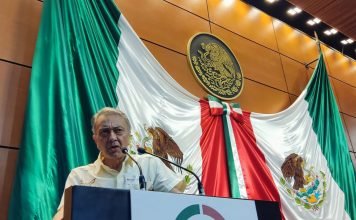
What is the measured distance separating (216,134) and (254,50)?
59.2 inches

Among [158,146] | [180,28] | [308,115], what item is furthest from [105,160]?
[308,115]

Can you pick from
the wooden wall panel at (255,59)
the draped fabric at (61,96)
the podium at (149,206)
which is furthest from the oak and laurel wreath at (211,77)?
the podium at (149,206)

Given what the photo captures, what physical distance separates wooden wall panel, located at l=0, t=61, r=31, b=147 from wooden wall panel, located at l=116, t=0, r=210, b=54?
1117 mm

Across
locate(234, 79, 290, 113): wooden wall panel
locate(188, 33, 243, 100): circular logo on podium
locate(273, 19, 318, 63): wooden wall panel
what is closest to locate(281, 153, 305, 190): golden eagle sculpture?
locate(234, 79, 290, 113): wooden wall panel

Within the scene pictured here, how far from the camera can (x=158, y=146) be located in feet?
8.34

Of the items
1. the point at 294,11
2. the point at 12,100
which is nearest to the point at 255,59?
the point at 294,11

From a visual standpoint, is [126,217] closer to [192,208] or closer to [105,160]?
[192,208]

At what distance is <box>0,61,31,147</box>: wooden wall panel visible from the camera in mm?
2031

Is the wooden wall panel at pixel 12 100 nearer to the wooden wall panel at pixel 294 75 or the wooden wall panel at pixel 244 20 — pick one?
the wooden wall panel at pixel 244 20

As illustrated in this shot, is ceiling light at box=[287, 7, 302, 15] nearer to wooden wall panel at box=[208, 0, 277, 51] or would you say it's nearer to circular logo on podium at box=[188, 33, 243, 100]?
wooden wall panel at box=[208, 0, 277, 51]

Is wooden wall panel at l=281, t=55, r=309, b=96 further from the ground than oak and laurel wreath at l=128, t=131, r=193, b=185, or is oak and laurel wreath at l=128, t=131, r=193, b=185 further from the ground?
wooden wall panel at l=281, t=55, r=309, b=96

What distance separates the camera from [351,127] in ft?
15.1

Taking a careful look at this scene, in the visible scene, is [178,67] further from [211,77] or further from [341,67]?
[341,67]

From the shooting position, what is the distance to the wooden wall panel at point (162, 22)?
3.06 m
